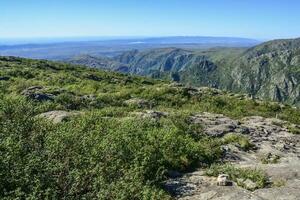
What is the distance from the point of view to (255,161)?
687 inches

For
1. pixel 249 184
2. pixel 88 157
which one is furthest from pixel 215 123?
pixel 88 157

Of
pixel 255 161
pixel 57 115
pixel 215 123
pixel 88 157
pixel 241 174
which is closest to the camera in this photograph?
pixel 88 157

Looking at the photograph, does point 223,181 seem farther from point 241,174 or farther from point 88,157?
point 88,157

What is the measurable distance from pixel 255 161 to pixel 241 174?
10.3 feet

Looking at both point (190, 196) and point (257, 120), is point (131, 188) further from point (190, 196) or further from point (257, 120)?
point (257, 120)

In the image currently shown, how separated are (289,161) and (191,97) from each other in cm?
1871

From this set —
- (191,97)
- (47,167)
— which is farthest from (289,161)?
(191,97)

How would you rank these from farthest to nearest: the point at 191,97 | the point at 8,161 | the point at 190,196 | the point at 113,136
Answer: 1. the point at 191,97
2. the point at 113,136
3. the point at 190,196
4. the point at 8,161

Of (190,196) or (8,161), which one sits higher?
(8,161)

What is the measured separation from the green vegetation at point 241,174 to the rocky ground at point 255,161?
22 centimetres

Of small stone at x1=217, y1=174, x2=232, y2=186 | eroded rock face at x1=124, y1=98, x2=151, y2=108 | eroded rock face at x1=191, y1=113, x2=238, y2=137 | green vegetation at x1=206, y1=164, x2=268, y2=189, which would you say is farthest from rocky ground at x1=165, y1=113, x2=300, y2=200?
eroded rock face at x1=124, y1=98, x2=151, y2=108

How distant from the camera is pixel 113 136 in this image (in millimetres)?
14938

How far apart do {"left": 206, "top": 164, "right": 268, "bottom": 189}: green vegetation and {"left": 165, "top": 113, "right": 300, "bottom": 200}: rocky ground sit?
0.73ft

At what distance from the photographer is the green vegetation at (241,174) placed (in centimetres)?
1383
